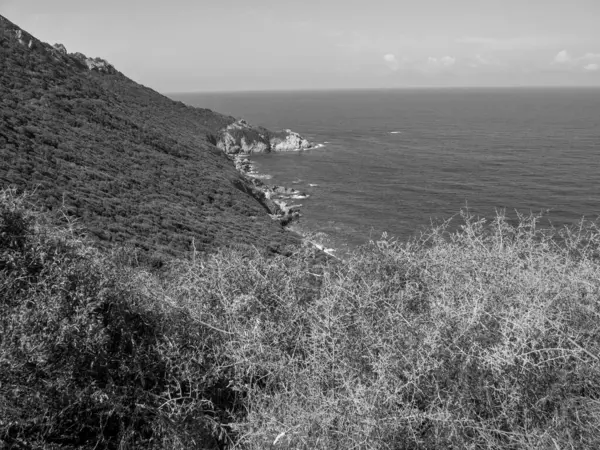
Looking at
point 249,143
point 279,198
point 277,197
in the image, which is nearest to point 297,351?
point 279,198

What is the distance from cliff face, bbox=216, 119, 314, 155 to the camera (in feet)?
282

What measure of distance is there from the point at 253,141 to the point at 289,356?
84733 mm

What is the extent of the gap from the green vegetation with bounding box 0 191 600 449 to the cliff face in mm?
79924

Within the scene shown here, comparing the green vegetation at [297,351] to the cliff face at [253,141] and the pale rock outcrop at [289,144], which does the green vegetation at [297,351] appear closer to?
the cliff face at [253,141]

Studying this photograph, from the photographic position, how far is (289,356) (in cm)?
633

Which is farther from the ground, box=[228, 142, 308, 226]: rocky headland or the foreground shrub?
the foreground shrub

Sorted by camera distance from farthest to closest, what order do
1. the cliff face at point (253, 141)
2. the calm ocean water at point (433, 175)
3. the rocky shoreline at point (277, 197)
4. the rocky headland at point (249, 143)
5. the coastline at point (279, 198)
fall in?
the cliff face at point (253, 141)
the rocky headland at point (249, 143)
the rocky shoreline at point (277, 197)
the calm ocean water at point (433, 175)
the coastline at point (279, 198)

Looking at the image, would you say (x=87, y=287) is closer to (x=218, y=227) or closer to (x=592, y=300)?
(x=592, y=300)

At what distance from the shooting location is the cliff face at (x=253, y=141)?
85.8 metres

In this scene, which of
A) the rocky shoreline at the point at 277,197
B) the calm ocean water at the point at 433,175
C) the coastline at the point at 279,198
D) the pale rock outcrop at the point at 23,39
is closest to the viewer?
the coastline at the point at 279,198

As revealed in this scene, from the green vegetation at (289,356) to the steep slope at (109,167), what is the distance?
11.5 metres

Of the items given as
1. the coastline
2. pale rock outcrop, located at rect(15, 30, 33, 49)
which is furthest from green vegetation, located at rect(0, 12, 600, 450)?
A: pale rock outcrop, located at rect(15, 30, 33, 49)

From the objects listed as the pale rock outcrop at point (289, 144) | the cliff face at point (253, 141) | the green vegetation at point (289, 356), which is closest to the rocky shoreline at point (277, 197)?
the cliff face at point (253, 141)

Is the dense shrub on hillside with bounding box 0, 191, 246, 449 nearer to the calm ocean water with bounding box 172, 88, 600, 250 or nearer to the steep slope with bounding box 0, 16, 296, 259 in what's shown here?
the steep slope with bounding box 0, 16, 296, 259
